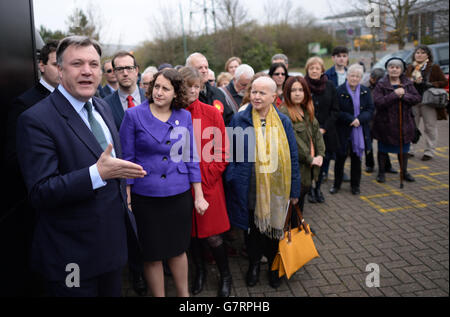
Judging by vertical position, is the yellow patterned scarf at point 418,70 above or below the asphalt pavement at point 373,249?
above

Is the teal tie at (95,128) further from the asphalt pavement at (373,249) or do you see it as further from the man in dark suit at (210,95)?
the asphalt pavement at (373,249)

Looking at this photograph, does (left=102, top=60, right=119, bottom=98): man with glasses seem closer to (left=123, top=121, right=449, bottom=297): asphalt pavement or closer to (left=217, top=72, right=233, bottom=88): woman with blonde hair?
(left=217, top=72, right=233, bottom=88): woman with blonde hair

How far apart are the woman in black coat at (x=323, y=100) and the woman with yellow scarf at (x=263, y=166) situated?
205 cm

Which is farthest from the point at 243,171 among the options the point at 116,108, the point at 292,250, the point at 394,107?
the point at 394,107

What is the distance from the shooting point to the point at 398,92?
593 centimetres

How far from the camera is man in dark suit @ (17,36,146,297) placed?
1.83m

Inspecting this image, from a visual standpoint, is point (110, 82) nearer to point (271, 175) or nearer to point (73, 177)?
point (271, 175)

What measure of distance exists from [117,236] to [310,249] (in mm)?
1995

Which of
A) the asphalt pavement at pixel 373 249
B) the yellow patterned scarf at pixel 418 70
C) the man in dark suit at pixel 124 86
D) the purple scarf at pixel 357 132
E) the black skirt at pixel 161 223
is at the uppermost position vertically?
the yellow patterned scarf at pixel 418 70

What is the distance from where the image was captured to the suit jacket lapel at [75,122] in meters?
1.96

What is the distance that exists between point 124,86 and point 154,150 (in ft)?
4.05

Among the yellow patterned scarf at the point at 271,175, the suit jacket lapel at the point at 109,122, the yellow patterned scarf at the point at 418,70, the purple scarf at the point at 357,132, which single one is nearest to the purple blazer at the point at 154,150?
the suit jacket lapel at the point at 109,122

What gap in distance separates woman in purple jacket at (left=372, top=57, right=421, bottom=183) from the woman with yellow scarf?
347cm
